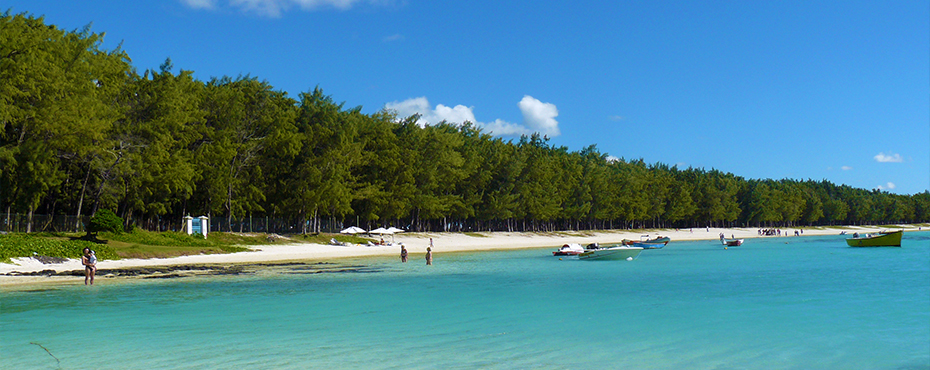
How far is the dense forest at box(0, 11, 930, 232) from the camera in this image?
169ft

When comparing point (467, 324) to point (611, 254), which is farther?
point (611, 254)

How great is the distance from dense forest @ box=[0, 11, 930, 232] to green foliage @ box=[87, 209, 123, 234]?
21.0 feet

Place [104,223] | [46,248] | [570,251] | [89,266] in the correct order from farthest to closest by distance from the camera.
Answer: [570,251], [104,223], [46,248], [89,266]

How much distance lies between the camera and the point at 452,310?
24922 mm

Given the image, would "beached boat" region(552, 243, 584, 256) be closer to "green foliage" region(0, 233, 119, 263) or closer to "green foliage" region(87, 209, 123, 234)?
"green foliage" region(87, 209, 123, 234)

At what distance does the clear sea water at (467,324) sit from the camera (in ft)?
53.0

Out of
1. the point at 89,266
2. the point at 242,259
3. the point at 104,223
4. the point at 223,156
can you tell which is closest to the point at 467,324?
the point at 89,266

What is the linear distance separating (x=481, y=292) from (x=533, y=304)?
4724 mm

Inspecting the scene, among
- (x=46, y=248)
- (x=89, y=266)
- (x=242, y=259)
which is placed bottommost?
(x=242, y=259)

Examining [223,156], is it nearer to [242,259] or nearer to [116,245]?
[242,259]

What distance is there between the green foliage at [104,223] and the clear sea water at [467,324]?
53.2 feet

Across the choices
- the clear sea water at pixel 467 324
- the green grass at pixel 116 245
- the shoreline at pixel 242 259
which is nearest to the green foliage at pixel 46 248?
the green grass at pixel 116 245

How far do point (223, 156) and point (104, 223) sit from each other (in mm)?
21802

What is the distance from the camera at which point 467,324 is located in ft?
70.6
